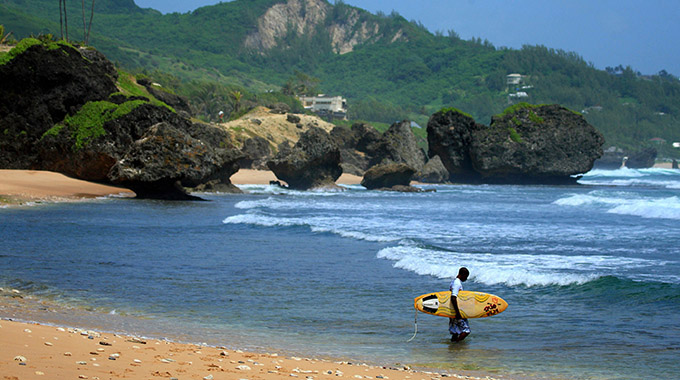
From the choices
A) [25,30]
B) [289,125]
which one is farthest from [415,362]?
[25,30]

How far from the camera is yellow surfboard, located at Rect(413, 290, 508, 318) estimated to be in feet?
31.7

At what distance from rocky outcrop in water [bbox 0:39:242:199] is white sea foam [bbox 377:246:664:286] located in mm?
18271

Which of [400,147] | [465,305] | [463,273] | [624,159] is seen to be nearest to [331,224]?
[463,273]

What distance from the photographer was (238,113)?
111 m

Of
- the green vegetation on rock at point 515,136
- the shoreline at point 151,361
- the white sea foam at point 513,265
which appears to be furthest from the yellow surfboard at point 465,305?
the green vegetation on rock at point 515,136

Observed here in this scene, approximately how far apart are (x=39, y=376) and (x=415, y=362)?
4.33 m

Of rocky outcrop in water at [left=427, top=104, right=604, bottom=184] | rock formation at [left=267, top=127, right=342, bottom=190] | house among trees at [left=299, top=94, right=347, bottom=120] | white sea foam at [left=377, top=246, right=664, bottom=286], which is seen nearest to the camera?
white sea foam at [left=377, top=246, right=664, bottom=286]

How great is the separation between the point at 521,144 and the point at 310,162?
2815cm

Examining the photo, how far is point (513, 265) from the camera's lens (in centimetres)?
1493

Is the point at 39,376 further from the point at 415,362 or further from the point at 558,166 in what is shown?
the point at 558,166

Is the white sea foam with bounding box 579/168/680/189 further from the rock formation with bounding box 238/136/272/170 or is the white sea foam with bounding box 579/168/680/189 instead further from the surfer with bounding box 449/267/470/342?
the surfer with bounding box 449/267/470/342

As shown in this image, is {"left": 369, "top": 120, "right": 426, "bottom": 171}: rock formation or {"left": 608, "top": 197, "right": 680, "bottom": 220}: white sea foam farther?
{"left": 369, "top": 120, "right": 426, "bottom": 171}: rock formation

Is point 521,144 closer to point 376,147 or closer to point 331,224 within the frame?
point 376,147

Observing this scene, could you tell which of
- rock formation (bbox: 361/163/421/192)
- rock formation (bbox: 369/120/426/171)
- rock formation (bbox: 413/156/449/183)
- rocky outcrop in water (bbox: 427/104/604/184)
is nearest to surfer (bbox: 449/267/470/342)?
rock formation (bbox: 361/163/421/192)
